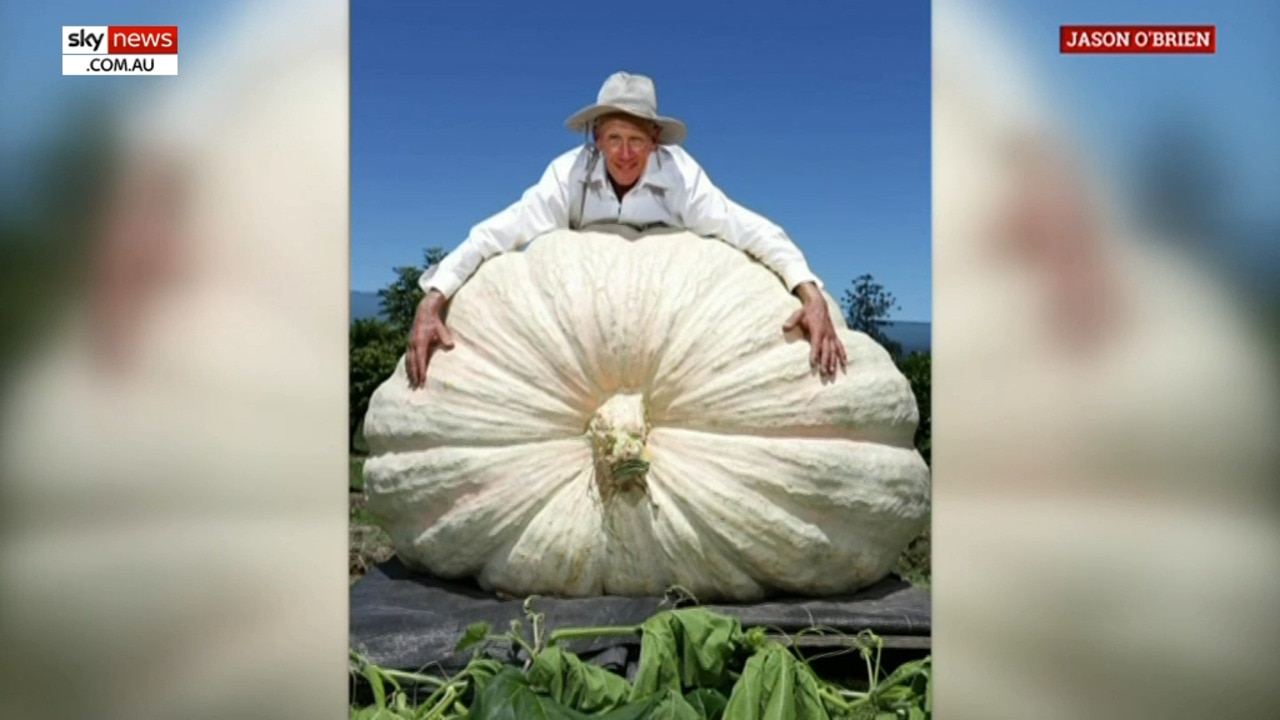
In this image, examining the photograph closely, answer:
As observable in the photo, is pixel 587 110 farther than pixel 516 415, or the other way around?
pixel 516 415

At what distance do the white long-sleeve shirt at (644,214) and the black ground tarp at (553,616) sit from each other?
65 cm

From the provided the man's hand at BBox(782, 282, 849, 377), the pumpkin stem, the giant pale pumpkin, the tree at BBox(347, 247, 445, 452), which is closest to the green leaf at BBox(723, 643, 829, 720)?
the giant pale pumpkin

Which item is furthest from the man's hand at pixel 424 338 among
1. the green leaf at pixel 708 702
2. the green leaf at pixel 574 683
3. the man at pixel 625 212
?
the green leaf at pixel 708 702

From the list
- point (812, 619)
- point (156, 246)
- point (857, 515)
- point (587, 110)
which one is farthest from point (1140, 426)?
point (156, 246)

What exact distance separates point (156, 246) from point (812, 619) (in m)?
1.48

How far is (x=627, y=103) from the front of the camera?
2277mm

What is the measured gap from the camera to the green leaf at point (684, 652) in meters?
2.29

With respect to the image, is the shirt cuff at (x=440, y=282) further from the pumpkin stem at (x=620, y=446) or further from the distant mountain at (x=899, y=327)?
the pumpkin stem at (x=620, y=446)

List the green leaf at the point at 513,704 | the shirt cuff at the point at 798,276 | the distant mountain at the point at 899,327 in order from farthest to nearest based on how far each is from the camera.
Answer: the shirt cuff at the point at 798,276, the distant mountain at the point at 899,327, the green leaf at the point at 513,704

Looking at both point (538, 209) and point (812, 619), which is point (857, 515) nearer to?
point (812, 619)

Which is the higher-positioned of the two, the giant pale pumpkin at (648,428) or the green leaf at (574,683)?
the giant pale pumpkin at (648,428)

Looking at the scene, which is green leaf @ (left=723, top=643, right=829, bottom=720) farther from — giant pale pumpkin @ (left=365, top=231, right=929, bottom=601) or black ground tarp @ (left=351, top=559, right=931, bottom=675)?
giant pale pumpkin @ (left=365, top=231, right=929, bottom=601)

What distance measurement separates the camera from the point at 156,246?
91.3 inches

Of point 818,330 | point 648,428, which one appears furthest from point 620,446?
point 818,330
